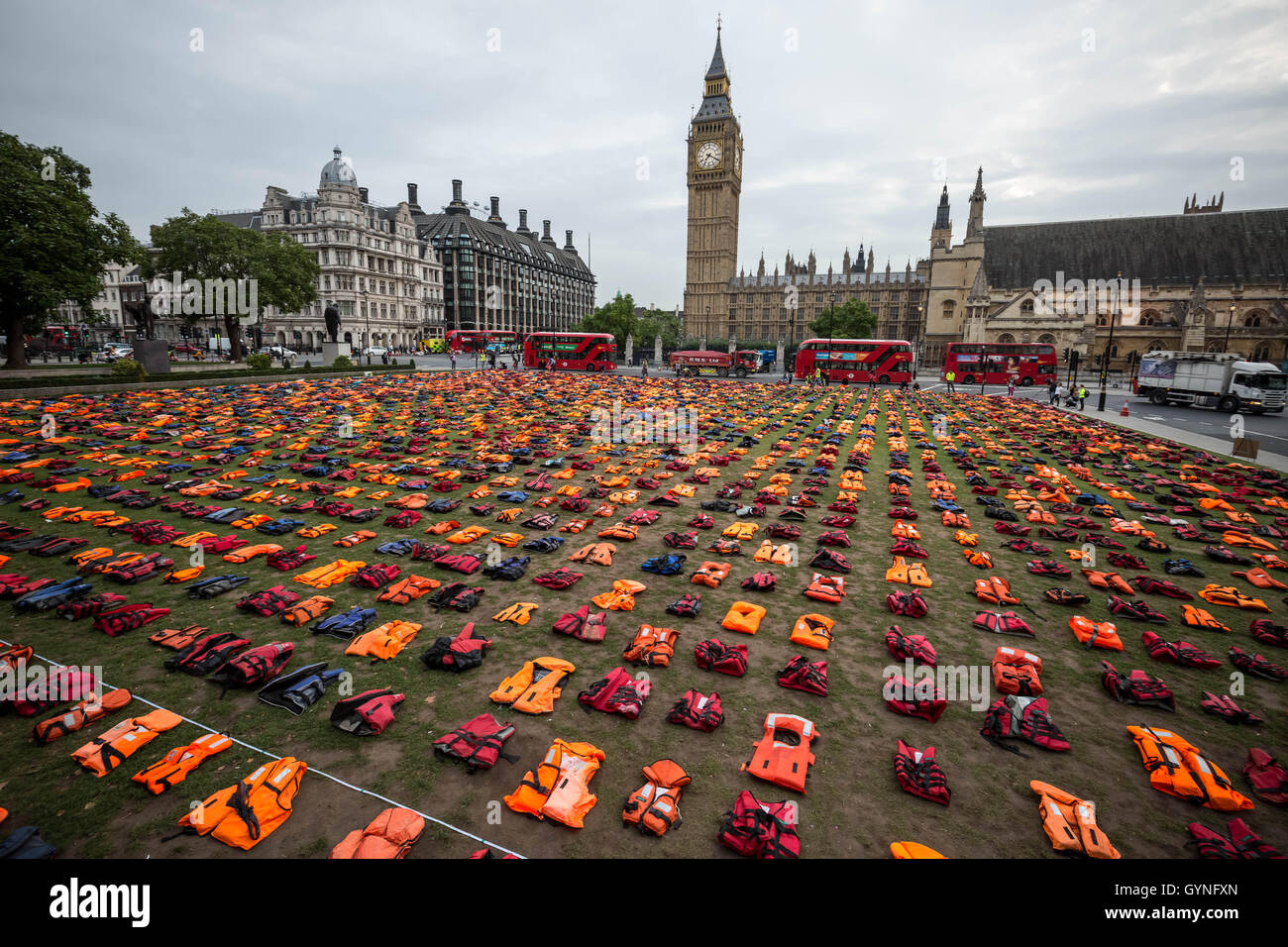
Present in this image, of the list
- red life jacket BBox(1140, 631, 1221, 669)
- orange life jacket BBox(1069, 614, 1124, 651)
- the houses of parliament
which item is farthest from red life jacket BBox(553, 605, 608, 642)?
the houses of parliament

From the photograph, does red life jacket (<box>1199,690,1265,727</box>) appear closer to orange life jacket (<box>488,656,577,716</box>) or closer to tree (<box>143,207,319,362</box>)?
orange life jacket (<box>488,656,577,716</box>)

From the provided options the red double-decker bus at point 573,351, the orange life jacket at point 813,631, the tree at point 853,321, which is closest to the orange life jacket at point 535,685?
the orange life jacket at point 813,631

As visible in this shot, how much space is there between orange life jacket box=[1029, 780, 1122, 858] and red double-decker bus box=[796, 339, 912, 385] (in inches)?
1813

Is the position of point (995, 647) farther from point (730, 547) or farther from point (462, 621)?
point (462, 621)

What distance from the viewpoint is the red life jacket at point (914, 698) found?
5730mm

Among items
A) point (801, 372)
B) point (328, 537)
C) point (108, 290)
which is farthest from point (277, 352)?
point (108, 290)

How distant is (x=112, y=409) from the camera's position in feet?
72.9

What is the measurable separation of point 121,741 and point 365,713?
6.59 ft

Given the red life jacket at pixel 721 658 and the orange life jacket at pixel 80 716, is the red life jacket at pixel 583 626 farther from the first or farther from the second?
the orange life jacket at pixel 80 716

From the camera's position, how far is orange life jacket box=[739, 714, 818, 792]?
4711mm

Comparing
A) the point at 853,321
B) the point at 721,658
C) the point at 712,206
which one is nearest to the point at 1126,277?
the point at 853,321

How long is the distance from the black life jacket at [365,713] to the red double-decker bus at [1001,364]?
53072mm

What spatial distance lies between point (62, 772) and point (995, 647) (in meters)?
9.88
